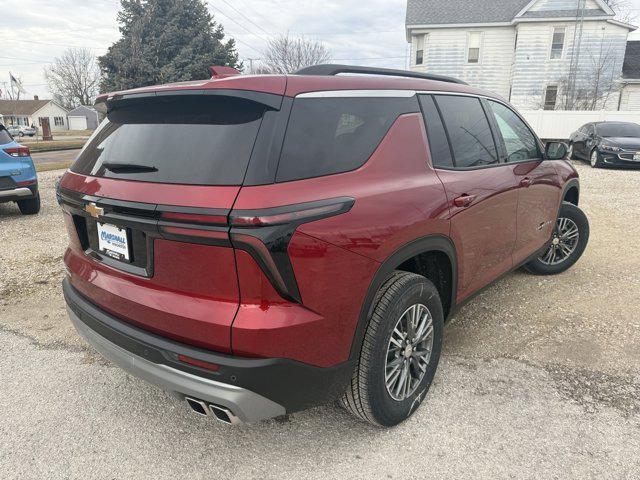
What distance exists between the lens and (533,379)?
119 inches

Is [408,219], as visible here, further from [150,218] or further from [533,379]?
[533,379]

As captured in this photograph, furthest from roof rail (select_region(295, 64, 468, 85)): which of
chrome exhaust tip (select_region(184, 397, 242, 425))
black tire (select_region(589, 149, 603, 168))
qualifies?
black tire (select_region(589, 149, 603, 168))

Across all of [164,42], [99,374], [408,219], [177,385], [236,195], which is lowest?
[99,374]

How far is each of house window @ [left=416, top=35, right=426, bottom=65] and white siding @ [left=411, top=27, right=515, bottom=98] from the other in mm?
430

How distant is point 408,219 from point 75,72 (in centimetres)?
8826

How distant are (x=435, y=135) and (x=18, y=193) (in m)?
6.90

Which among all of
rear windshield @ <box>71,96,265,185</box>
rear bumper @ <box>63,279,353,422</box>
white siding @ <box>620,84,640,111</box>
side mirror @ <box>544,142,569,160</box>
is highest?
white siding @ <box>620,84,640,111</box>

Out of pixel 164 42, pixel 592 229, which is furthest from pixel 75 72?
pixel 592 229

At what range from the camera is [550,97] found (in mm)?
24766

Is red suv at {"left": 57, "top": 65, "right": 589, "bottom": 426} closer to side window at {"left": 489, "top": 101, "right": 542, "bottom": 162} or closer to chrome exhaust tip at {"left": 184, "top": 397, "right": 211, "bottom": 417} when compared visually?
chrome exhaust tip at {"left": 184, "top": 397, "right": 211, "bottom": 417}

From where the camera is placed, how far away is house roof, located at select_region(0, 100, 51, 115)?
75688mm

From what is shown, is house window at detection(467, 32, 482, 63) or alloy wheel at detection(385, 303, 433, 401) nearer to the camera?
alloy wheel at detection(385, 303, 433, 401)

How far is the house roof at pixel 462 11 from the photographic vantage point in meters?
24.6

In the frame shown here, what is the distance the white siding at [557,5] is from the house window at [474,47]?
2.68 meters
